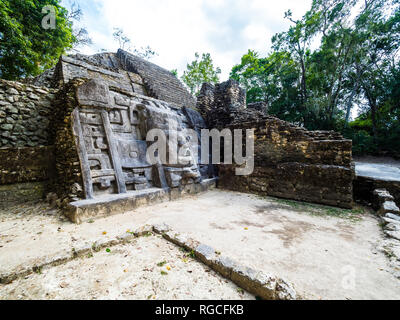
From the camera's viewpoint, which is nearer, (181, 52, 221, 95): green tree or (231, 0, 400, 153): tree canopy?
(231, 0, 400, 153): tree canopy

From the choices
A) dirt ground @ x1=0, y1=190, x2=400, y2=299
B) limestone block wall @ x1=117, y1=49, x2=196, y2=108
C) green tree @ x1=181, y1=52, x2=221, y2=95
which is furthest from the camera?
green tree @ x1=181, y1=52, x2=221, y2=95

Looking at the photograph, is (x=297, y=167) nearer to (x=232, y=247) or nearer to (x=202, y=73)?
(x=232, y=247)

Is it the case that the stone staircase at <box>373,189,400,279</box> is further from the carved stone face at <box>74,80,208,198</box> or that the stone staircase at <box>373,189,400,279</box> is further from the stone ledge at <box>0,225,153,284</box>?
the carved stone face at <box>74,80,208,198</box>

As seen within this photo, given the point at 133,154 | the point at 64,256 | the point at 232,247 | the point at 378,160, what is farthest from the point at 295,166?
the point at 378,160

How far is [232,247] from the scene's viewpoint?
2.44 m

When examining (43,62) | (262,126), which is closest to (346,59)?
(262,126)

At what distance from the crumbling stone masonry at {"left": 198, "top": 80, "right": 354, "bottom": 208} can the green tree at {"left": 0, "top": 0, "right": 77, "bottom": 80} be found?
9.05 metres

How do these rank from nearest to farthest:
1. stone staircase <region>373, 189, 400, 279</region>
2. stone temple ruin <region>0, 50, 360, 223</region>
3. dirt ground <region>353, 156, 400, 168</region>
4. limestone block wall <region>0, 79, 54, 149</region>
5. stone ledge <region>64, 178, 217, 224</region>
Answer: stone staircase <region>373, 189, 400, 279</region> < stone ledge <region>64, 178, 217, 224</region> < stone temple ruin <region>0, 50, 360, 223</region> < limestone block wall <region>0, 79, 54, 149</region> < dirt ground <region>353, 156, 400, 168</region>

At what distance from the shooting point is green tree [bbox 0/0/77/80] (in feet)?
21.2

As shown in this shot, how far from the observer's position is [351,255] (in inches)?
89.1

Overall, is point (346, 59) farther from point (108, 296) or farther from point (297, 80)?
point (108, 296)

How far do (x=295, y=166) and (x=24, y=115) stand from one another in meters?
7.44

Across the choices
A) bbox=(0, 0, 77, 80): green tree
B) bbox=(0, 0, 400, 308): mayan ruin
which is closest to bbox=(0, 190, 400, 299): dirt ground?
bbox=(0, 0, 400, 308): mayan ruin

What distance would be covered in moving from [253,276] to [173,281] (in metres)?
0.82
